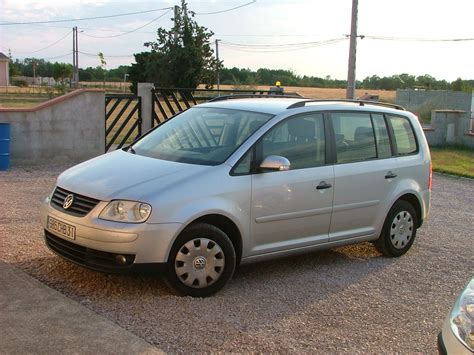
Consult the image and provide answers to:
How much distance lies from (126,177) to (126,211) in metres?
0.41

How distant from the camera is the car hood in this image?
15.6 feet

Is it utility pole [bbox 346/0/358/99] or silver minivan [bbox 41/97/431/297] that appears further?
utility pole [bbox 346/0/358/99]

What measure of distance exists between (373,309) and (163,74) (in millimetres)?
31846

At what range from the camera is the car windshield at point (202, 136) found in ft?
17.8

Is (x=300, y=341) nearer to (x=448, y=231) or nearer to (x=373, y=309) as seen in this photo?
(x=373, y=309)

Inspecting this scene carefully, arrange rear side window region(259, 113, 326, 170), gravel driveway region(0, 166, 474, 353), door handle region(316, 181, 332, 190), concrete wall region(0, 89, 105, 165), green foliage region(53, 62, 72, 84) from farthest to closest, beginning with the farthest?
1. green foliage region(53, 62, 72, 84)
2. concrete wall region(0, 89, 105, 165)
3. door handle region(316, 181, 332, 190)
4. rear side window region(259, 113, 326, 170)
5. gravel driveway region(0, 166, 474, 353)

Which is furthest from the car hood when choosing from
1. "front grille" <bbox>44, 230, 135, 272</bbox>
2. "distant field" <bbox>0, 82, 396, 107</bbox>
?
"distant field" <bbox>0, 82, 396, 107</bbox>

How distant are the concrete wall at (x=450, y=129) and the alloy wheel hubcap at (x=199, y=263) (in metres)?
14.8

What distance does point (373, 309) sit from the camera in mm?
5016

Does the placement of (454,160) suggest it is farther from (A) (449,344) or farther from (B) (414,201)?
(A) (449,344)

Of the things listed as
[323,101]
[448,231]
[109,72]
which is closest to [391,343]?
[323,101]

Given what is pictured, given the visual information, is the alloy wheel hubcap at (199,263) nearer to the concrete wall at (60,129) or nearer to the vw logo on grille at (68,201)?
the vw logo on grille at (68,201)

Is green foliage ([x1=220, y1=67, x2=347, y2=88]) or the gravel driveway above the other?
green foliage ([x1=220, y1=67, x2=347, y2=88])

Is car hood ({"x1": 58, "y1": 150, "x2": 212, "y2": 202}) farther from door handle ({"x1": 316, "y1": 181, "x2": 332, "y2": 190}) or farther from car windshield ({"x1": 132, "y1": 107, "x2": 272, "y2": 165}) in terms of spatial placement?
door handle ({"x1": 316, "y1": 181, "x2": 332, "y2": 190})
